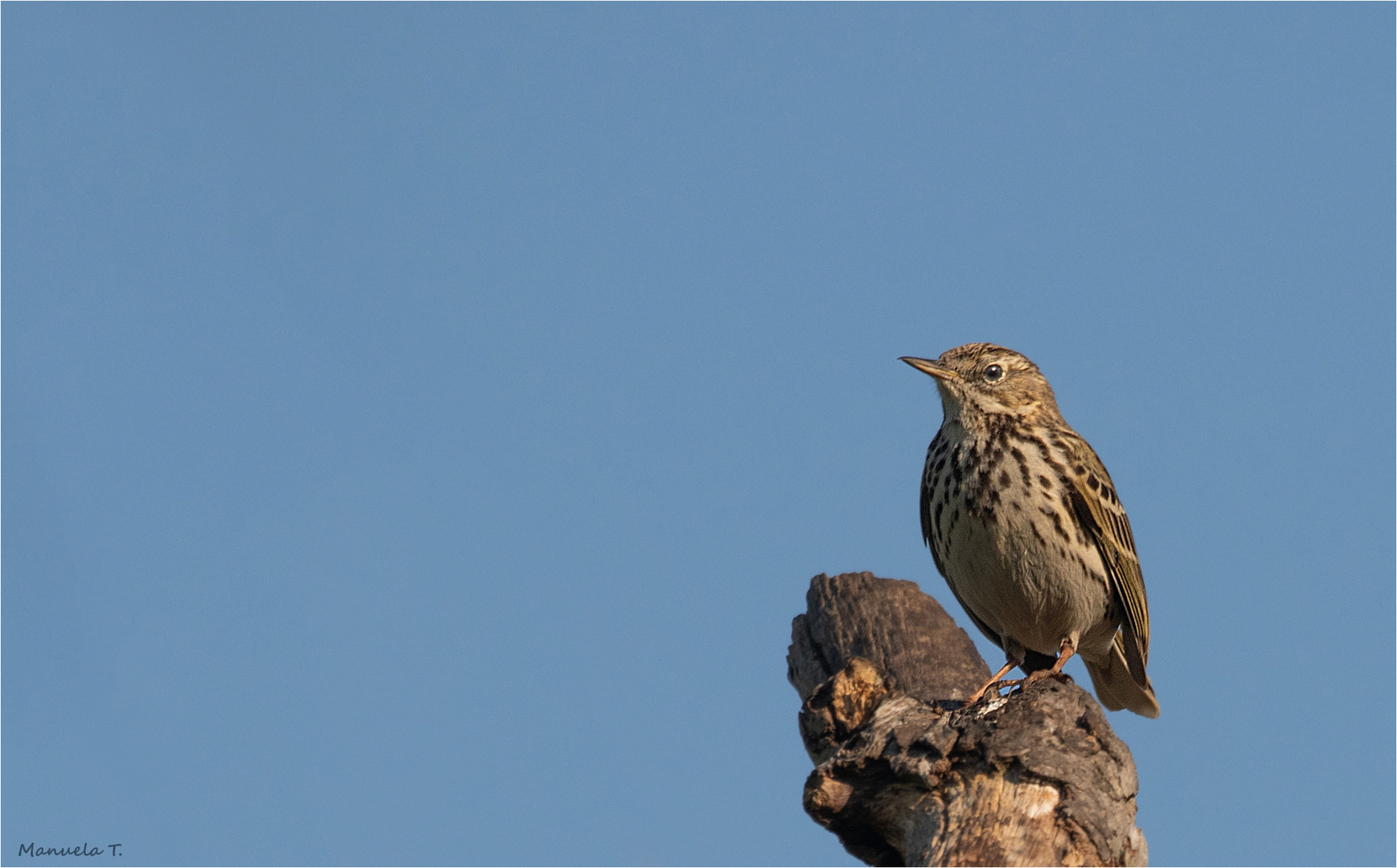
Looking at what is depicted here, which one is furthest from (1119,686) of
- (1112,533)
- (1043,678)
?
(1043,678)

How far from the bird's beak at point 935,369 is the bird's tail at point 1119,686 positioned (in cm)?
230

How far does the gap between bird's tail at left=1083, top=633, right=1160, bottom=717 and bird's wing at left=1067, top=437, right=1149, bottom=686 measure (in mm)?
247

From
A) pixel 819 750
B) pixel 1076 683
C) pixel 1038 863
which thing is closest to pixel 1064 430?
pixel 1076 683

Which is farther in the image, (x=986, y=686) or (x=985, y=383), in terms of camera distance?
(x=985, y=383)

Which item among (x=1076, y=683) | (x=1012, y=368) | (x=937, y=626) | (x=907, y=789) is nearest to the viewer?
(x=907, y=789)

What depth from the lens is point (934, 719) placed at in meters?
6.79

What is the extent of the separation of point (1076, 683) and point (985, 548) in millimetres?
1623

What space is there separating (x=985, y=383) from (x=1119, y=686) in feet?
8.60

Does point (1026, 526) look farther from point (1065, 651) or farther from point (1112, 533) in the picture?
point (1065, 651)

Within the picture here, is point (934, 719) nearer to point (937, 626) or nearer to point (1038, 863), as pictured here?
point (1038, 863)

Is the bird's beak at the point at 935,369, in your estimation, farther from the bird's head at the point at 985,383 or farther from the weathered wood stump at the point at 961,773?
the weathered wood stump at the point at 961,773

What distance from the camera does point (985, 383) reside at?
9.60 meters

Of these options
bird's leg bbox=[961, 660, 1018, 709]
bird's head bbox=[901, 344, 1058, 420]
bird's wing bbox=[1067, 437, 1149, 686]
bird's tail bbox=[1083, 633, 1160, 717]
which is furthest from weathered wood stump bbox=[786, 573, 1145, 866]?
bird's tail bbox=[1083, 633, 1160, 717]

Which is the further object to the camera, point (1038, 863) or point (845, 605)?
point (845, 605)
